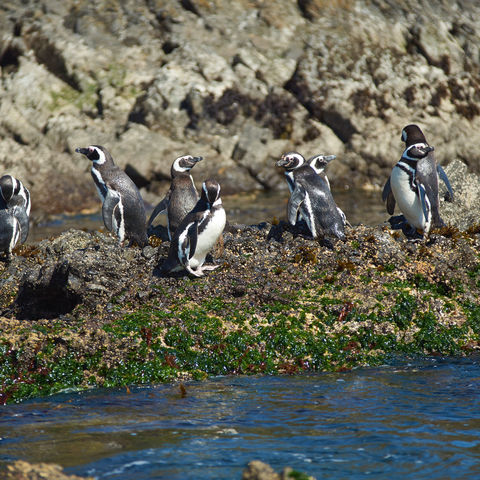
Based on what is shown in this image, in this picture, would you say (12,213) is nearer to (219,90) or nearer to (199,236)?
(199,236)

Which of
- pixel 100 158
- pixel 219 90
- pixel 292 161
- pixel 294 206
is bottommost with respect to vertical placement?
pixel 219 90

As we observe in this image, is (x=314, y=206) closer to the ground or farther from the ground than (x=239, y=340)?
farther from the ground

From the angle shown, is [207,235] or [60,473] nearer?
[60,473]

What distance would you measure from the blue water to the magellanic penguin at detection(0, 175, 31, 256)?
382 cm

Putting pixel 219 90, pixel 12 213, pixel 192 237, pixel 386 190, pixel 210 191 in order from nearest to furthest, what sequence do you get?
pixel 192 237, pixel 210 191, pixel 386 190, pixel 12 213, pixel 219 90

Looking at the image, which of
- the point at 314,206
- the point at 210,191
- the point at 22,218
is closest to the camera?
the point at 210,191

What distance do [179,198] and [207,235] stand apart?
1.81 meters

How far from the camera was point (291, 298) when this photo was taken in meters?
7.66

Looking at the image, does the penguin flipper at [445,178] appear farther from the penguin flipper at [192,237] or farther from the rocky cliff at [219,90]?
the rocky cliff at [219,90]

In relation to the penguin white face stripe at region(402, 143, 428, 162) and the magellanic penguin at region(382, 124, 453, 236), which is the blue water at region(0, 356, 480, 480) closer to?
the magellanic penguin at region(382, 124, 453, 236)

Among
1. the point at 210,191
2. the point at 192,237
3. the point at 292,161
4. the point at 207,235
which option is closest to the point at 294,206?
the point at 292,161

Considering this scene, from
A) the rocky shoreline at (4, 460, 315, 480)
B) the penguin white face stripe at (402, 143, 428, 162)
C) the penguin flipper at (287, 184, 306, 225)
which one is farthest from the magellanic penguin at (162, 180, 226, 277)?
the rocky shoreline at (4, 460, 315, 480)

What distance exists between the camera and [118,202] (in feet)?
31.6

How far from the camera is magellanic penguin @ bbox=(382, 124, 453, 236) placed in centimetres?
891
